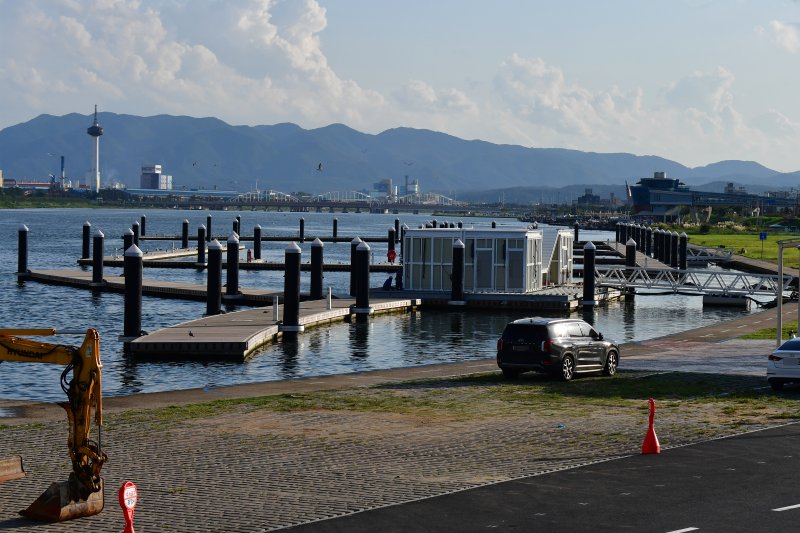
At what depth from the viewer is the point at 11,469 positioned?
18750 millimetres

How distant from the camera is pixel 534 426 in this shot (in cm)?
2448

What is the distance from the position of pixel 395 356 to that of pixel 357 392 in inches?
579

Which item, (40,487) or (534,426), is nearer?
(40,487)

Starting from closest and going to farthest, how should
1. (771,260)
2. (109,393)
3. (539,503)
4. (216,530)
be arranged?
(216,530)
(539,503)
(109,393)
(771,260)

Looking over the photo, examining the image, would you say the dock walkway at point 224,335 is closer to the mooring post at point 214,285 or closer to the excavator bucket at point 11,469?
the mooring post at point 214,285

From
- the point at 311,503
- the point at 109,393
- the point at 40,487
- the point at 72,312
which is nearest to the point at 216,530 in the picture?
the point at 311,503

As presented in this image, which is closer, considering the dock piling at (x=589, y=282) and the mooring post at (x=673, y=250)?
the dock piling at (x=589, y=282)

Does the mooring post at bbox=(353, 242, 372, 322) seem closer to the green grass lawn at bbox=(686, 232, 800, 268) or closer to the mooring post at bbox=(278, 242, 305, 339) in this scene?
the mooring post at bbox=(278, 242, 305, 339)

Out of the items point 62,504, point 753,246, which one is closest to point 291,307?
point 62,504

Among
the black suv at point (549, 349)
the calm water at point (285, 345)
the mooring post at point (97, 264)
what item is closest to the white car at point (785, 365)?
the black suv at point (549, 349)

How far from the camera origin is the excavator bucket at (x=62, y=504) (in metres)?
16.3

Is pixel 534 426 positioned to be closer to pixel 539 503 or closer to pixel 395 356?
pixel 539 503

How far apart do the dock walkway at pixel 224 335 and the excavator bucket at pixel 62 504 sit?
82.9 feet

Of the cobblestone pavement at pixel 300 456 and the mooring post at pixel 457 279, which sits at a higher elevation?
the mooring post at pixel 457 279
